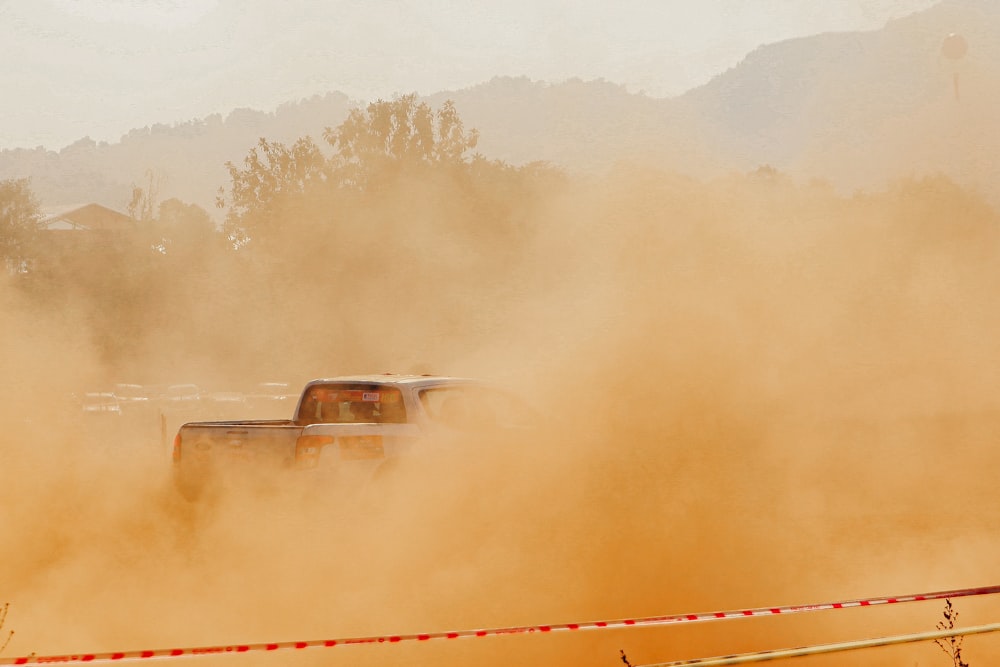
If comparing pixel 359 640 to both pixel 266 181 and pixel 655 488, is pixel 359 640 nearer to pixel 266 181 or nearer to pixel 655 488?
pixel 655 488

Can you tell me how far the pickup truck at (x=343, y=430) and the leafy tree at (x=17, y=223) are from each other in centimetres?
6154

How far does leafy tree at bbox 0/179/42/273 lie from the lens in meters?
66.1

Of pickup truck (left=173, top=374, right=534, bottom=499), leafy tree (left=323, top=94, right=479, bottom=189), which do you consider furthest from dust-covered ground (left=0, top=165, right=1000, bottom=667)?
leafy tree (left=323, top=94, right=479, bottom=189)

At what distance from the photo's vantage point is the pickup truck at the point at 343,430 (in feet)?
26.5

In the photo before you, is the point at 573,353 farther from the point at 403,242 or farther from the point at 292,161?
the point at 292,161

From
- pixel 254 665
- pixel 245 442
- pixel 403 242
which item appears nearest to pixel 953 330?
pixel 245 442

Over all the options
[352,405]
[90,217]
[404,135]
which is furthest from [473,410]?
[90,217]

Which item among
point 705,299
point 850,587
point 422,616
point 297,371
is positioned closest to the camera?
point 422,616

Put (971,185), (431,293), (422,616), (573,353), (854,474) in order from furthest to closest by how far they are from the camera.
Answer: (431,293), (971,185), (573,353), (854,474), (422,616)

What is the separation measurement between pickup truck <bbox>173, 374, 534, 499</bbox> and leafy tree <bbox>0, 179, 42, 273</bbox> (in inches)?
2423

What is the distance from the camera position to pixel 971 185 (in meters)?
23.4

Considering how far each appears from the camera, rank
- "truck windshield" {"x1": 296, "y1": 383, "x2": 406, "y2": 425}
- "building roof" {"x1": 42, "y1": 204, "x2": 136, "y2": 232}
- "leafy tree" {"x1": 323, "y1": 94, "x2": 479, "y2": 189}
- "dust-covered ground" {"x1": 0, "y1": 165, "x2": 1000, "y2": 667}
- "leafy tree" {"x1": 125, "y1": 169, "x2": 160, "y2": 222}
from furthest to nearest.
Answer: "building roof" {"x1": 42, "y1": 204, "x2": 136, "y2": 232}
"leafy tree" {"x1": 125, "y1": 169, "x2": 160, "y2": 222}
"leafy tree" {"x1": 323, "y1": 94, "x2": 479, "y2": 189}
"truck windshield" {"x1": 296, "y1": 383, "x2": 406, "y2": 425}
"dust-covered ground" {"x1": 0, "y1": 165, "x2": 1000, "y2": 667}

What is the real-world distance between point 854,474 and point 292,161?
51.5 metres

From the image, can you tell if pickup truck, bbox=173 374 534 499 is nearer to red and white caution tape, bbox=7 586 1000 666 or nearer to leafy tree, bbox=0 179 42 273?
red and white caution tape, bbox=7 586 1000 666
